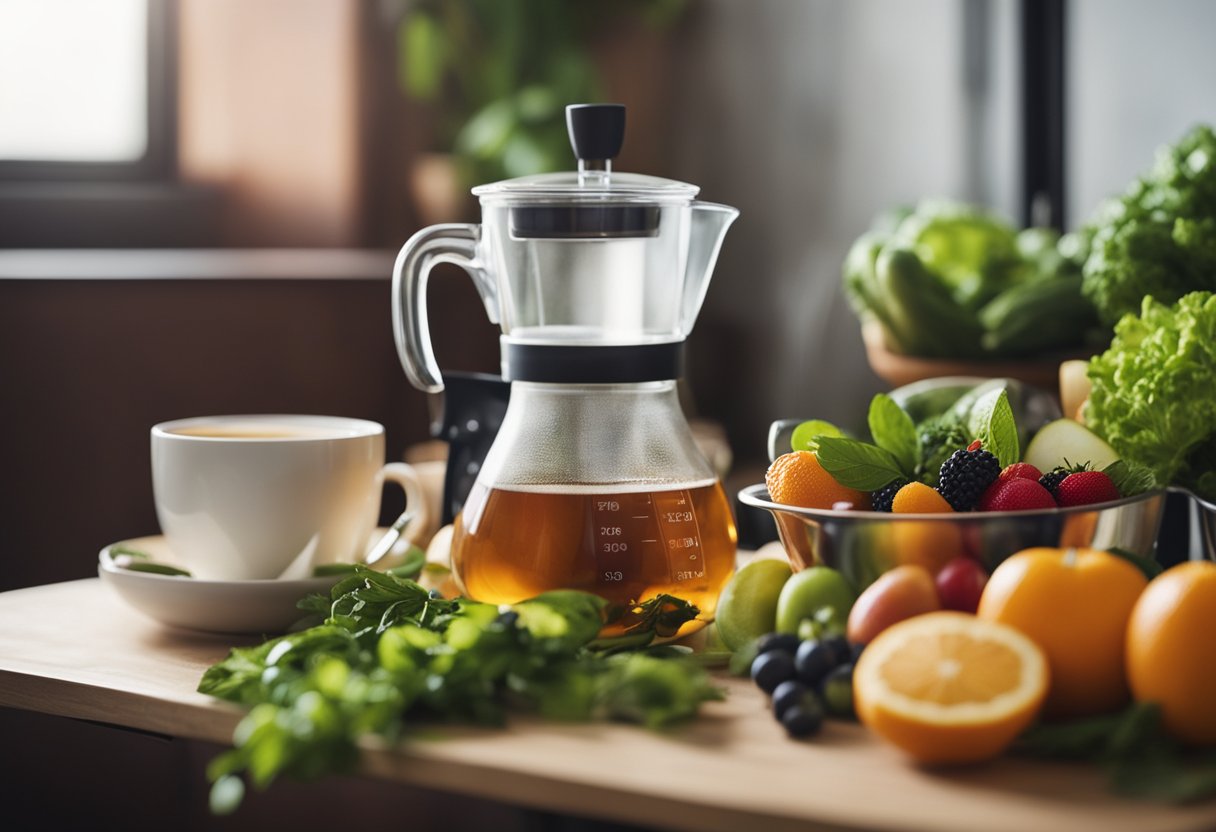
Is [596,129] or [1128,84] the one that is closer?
[596,129]

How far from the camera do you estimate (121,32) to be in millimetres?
2188

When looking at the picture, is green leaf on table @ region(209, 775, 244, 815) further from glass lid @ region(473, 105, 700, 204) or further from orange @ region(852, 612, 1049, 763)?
glass lid @ region(473, 105, 700, 204)

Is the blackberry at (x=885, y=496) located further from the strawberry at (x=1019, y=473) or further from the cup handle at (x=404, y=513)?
the cup handle at (x=404, y=513)

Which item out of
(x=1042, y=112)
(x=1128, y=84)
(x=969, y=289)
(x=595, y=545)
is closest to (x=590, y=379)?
(x=595, y=545)

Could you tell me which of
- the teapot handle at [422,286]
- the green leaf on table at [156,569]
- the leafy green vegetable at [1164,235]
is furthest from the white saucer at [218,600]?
the leafy green vegetable at [1164,235]

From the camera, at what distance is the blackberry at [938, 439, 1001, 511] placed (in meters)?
0.83

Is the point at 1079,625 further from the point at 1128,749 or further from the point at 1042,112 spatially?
the point at 1042,112

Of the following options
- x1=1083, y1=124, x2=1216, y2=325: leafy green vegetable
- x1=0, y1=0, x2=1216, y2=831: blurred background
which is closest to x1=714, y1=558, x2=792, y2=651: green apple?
x1=1083, y1=124, x2=1216, y2=325: leafy green vegetable

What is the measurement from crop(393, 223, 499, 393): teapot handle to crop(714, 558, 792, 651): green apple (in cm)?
26

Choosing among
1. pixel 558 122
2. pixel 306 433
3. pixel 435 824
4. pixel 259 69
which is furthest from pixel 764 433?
pixel 435 824

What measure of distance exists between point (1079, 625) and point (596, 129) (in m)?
0.45

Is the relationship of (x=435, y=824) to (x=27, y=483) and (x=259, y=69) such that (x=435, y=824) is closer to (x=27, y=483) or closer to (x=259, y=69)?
(x=27, y=483)

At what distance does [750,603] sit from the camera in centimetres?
86

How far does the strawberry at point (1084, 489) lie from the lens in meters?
0.84
